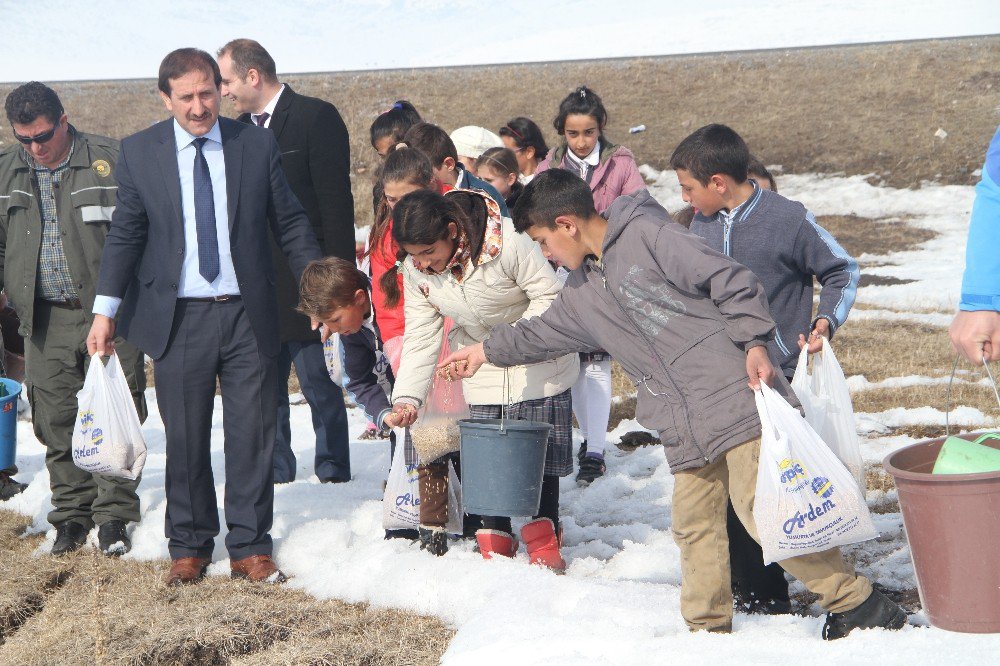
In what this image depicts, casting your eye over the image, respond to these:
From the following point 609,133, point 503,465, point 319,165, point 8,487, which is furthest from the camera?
point 609,133

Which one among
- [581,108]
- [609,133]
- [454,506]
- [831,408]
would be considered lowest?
[454,506]

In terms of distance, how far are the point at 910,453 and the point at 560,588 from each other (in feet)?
4.57

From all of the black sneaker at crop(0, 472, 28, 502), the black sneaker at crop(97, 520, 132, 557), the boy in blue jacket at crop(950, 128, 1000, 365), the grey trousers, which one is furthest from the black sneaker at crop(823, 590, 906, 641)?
the black sneaker at crop(0, 472, 28, 502)

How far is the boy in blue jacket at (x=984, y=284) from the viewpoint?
8.40 feet

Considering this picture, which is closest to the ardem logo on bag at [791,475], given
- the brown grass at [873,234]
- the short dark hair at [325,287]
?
the short dark hair at [325,287]

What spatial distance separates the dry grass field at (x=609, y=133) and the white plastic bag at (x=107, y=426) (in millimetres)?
496

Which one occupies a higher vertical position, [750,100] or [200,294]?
[750,100]

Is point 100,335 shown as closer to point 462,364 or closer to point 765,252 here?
point 462,364

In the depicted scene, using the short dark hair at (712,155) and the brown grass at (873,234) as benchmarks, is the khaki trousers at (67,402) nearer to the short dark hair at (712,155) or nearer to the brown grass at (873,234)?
the short dark hair at (712,155)

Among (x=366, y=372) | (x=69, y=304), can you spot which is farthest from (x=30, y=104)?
(x=366, y=372)

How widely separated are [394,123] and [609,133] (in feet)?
60.9

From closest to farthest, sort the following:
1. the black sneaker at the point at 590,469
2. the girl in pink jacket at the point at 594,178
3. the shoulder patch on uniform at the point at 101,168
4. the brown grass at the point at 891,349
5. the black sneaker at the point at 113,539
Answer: the black sneaker at the point at 113,539 → the shoulder patch on uniform at the point at 101,168 → the black sneaker at the point at 590,469 → the girl in pink jacket at the point at 594,178 → the brown grass at the point at 891,349

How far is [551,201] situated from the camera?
346 cm

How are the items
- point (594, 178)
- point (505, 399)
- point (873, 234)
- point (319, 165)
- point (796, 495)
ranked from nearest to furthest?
point (796, 495) → point (505, 399) → point (319, 165) → point (594, 178) → point (873, 234)
